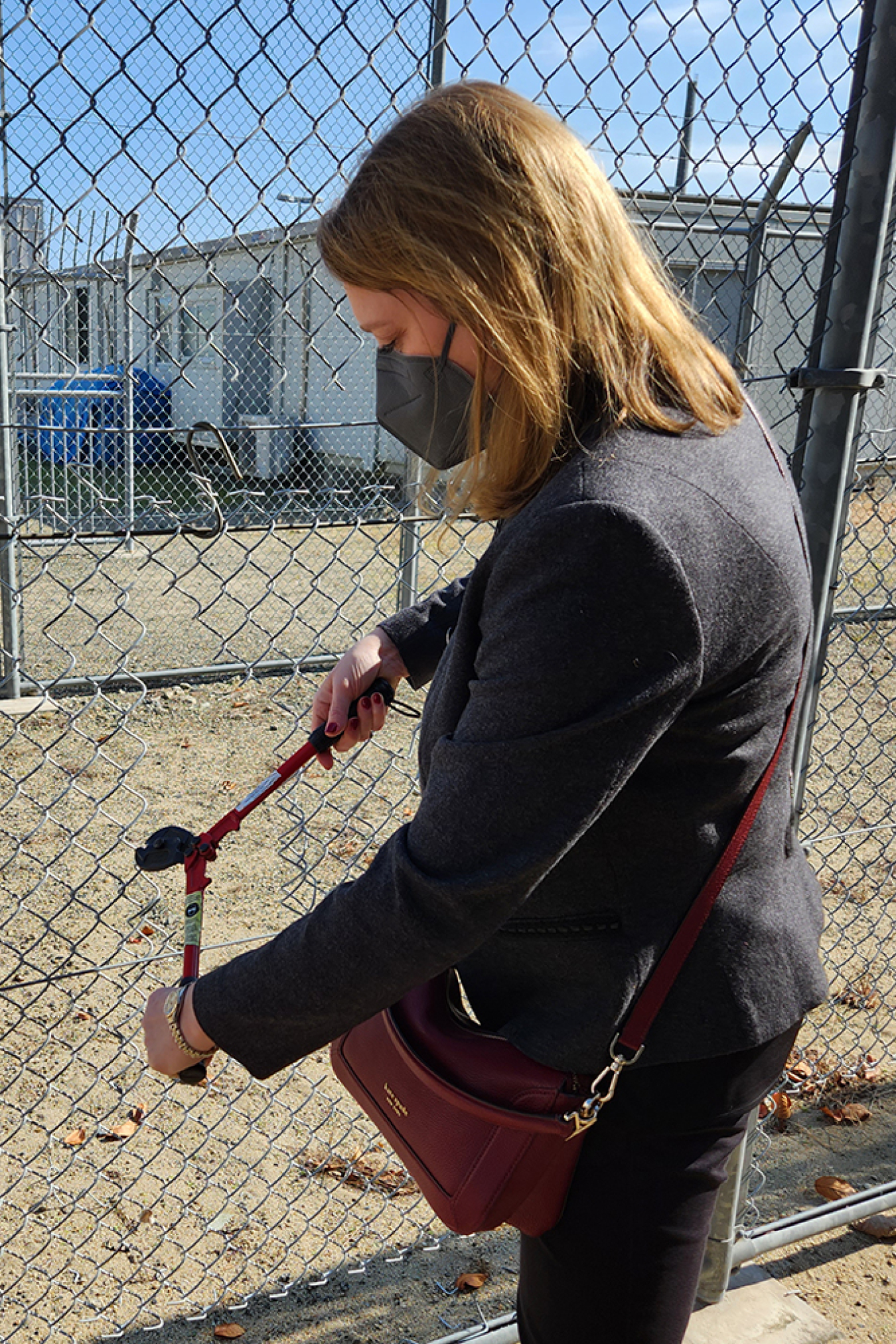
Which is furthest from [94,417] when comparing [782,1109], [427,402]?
[427,402]

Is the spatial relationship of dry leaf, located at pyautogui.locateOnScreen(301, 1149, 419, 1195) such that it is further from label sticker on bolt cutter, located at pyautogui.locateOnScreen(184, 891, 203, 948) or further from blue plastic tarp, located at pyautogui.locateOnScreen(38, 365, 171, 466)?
blue plastic tarp, located at pyautogui.locateOnScreen(38, 365, 171, 466)

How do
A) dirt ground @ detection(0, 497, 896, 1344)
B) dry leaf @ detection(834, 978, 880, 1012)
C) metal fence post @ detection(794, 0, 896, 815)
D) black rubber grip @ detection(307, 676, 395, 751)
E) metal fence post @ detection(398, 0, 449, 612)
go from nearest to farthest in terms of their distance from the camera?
black rubber grip @ detection(307, 676, 395, 751), metal fence post @ detection(794, 0, 896, 815), dirt ground @ detection(0, 497, 896, 1344), dry leaf @ detection(834, 978, 880, 1012), metal fence post @ detection(398, 0, 449, 612)

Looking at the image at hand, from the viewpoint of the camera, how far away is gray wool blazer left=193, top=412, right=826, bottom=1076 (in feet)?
3.75

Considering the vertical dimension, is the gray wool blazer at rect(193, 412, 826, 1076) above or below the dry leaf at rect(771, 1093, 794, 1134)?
above

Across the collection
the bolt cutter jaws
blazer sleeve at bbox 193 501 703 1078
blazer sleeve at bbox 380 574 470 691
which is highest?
blazer sleeve at bbox 193 501 703 1078

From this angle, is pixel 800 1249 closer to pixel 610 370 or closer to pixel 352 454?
pixel 610 370

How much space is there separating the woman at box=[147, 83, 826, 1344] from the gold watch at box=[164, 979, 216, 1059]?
0.01m

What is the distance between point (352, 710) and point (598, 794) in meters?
0.78

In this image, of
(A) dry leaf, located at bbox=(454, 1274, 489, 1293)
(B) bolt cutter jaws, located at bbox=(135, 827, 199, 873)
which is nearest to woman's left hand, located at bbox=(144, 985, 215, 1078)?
(B) bolt cutter jaws, located at bbox=(135, 827, 199, 873)

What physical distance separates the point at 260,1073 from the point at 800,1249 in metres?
1.99

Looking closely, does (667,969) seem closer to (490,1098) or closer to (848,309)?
(490,1098)

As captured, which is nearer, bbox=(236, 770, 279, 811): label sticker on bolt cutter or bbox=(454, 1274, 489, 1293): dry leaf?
bbox=(236, 770, 279, 811): label sticker on bolt cutter

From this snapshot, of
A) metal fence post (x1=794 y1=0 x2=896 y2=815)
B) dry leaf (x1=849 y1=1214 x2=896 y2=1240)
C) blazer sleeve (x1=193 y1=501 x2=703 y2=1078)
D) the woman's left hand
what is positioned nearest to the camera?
blazer sleeve (x1=193 y1=501 x2=703 y2=1078)

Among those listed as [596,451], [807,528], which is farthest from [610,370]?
[807,528]
